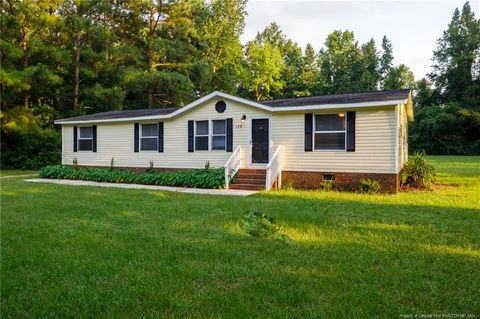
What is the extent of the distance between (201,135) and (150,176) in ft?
8.15

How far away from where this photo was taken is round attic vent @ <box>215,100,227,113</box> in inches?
542

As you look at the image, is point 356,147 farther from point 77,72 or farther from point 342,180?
point 77,72

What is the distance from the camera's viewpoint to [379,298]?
329cm

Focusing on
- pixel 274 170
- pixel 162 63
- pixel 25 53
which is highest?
pixel 162 63

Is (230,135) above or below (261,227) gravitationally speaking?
above

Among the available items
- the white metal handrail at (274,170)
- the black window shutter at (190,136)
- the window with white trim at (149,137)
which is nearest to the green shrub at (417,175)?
the white metal handrail at (274,170)

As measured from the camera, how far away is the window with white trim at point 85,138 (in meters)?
17.2

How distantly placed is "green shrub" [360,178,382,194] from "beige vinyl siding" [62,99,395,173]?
39cm

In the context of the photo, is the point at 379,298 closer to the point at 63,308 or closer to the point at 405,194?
the point at 63,308

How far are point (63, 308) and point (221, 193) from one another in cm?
778

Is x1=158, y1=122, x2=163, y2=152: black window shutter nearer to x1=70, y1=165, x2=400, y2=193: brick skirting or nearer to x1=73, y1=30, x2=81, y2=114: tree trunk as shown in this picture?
x1=70, y1=165, x2=400, y2=193: brick skirting

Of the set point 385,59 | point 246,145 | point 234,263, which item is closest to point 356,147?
point 246,145

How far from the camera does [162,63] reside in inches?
1156

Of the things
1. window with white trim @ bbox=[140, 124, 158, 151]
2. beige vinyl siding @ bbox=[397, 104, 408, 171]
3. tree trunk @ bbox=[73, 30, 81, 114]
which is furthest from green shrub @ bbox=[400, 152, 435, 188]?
tree trunk @ bbox=[73, 30, 81, 114]
